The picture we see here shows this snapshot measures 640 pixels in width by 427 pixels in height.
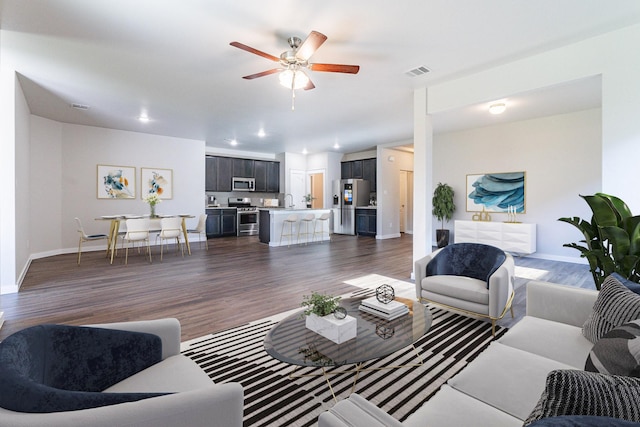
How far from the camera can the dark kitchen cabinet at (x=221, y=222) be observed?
361 inches

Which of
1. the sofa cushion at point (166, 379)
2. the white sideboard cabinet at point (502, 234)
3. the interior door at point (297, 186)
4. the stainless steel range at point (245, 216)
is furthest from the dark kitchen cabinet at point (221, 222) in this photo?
the sofa cushion at point (166, 379)

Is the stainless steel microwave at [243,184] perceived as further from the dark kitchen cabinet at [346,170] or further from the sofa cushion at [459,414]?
the sofa cushion at [459,414]

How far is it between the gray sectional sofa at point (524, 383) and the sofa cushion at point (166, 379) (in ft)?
2.17

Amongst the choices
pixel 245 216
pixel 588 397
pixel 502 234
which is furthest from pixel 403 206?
pixel 588 397

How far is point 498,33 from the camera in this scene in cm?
302

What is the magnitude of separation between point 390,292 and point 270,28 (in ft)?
8.88

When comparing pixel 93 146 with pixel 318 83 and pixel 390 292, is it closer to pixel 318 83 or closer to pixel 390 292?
pixel 318 83

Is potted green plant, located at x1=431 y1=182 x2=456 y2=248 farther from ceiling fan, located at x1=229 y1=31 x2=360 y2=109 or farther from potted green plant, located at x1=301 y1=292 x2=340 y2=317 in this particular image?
potted green plant, located at x1=301 y1=292 x2=340 y2=317

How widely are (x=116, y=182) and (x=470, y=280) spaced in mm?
7857

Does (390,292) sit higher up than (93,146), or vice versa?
(93,146)

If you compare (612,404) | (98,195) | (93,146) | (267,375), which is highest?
(93,146)

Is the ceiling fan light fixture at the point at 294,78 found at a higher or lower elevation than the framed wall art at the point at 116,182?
higher

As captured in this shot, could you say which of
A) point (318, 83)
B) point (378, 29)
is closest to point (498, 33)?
point (378, 29)

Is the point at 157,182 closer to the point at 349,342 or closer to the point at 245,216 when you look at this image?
the point at 245,216
